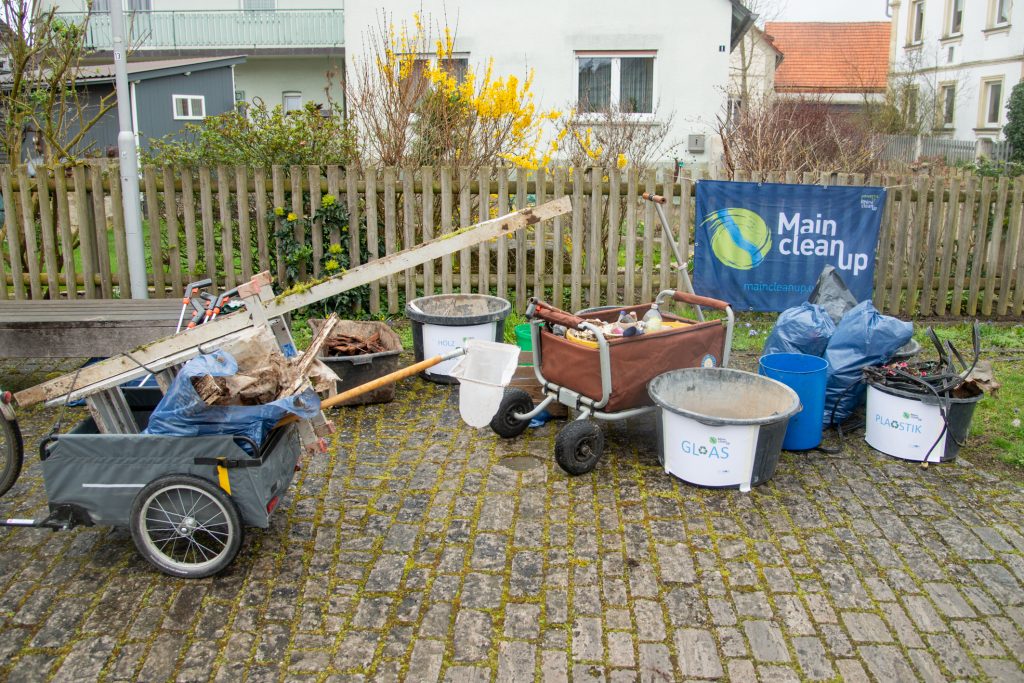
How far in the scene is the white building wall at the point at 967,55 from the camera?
2668 centimetres

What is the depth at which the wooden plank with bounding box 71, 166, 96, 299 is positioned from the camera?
320 inches

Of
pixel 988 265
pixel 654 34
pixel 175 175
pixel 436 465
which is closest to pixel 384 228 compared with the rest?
Result: pixel 175 175

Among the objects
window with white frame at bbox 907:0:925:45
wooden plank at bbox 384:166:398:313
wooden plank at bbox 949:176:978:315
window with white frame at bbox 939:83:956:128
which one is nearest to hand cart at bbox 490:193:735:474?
wooden plank at bbox 384:166:398:313

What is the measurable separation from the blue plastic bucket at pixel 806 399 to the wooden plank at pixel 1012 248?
442 centimetres

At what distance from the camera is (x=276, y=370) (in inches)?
163

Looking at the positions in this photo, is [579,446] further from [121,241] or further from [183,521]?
[121,241]

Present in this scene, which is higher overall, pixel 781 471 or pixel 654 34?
pixel 654 34

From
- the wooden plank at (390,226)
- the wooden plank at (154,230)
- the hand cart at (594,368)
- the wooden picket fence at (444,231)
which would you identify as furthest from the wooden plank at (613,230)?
the wooden plank at (154,230)

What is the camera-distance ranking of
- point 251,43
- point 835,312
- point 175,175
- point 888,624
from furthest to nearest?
point 251,43 → point 175,175 → point 835,312 → point 888,624

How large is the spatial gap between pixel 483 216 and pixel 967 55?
89.9 ft

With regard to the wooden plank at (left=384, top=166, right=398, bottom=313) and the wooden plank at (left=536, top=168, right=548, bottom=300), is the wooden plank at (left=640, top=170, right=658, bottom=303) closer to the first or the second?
the wooden plank at (left=536, top=168, right=548, bottom=300)

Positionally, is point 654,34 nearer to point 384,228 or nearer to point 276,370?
point 384,228

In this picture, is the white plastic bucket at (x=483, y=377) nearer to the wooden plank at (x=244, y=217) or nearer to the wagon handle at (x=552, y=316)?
the wagon handle at (x=552, y=316)

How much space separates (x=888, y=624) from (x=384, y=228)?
6350 millimetres
